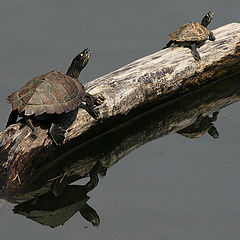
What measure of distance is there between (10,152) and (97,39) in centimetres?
358

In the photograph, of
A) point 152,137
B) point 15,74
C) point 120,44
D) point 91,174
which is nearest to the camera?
point 91,174

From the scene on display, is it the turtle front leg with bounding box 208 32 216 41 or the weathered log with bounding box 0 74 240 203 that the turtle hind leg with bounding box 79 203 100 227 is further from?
the turtle front leg with bounding box 208 32 216 41

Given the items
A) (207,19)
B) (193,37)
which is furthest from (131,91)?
(207,19)

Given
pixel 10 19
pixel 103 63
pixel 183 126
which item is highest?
pixel 10 19

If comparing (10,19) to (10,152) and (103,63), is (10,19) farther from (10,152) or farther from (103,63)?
(10,152)

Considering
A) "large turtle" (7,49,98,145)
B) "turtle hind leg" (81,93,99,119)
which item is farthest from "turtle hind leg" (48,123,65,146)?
"turtle hind leg" (81,93,99,119)

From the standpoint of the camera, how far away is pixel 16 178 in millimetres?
7277

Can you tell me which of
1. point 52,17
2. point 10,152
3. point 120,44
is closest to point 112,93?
point 10,152

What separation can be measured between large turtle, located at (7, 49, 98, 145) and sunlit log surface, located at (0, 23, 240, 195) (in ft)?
0.40

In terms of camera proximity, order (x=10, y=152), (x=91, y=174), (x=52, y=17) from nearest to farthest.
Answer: (x=10, y=152), (x=91, y=174), (x=52, y=17)

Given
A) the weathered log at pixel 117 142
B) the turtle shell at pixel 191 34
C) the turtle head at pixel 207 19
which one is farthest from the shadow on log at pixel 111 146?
the turtle head at pixel 207 19

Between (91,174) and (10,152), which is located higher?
(10,152)

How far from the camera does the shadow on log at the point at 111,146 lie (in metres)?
7.35

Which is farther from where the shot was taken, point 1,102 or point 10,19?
point 10,19
